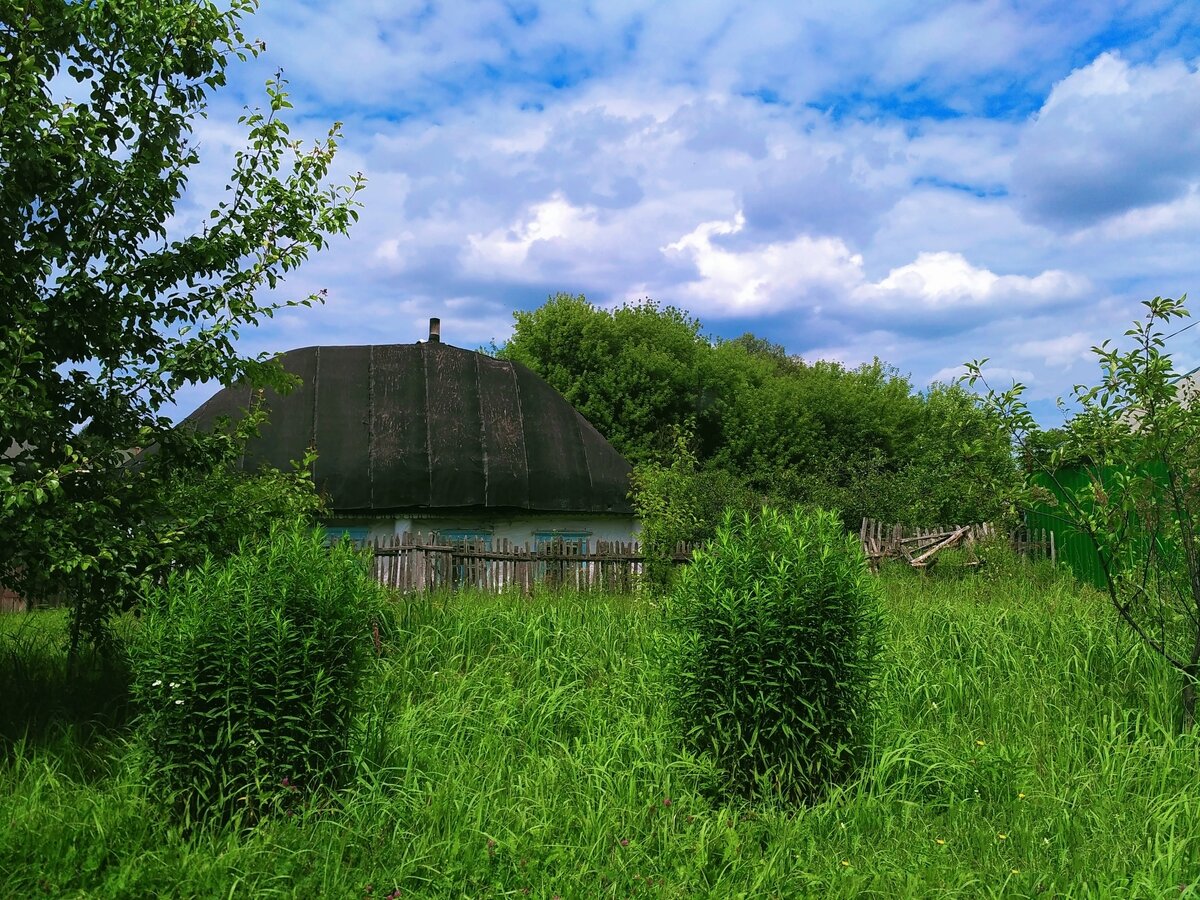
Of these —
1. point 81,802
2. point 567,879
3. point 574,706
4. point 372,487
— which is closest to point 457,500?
point 372,487

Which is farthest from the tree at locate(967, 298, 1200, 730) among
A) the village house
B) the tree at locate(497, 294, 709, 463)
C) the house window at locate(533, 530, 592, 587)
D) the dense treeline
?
the tree at locate(497, 294, 709, 463)

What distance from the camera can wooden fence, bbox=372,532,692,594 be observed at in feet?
37.5

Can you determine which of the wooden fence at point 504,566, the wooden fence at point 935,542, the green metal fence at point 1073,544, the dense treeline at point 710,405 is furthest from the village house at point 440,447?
the green metal fence at point 1073,544

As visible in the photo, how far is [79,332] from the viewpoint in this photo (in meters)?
6.46

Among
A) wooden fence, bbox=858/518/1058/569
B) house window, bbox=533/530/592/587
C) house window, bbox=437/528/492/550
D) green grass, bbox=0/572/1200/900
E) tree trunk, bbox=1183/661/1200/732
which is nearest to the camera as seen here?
green grass, bbox=0/572/1200/900

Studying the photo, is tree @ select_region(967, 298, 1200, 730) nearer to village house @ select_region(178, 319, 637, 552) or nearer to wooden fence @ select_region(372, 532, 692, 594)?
wooden fence @ select_region(372, 532, 692, 594)

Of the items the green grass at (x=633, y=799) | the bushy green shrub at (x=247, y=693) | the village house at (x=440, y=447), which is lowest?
the green grass at (x=633, y=799)

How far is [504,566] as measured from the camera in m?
12.2

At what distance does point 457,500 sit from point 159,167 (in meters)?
10.5

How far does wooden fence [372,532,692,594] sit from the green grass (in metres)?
3.62

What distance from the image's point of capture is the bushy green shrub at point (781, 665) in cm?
498

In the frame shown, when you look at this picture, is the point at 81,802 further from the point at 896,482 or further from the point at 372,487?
the point at 896,482

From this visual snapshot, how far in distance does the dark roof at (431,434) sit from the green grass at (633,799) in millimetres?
8838

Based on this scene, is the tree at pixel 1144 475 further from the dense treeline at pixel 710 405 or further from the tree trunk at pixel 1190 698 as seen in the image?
the dense treeline at pixel 710 405
